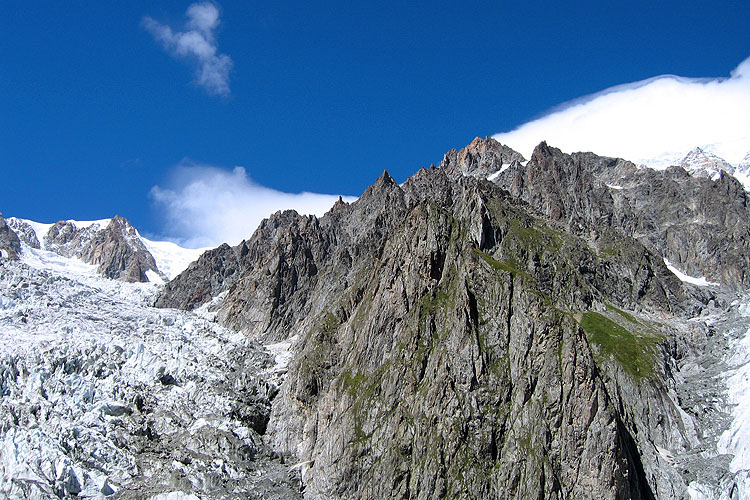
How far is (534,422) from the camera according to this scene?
134 metres

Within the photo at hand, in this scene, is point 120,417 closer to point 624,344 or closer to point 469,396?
point 469,396

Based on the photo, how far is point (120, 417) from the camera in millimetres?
161500

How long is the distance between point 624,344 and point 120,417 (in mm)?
129042

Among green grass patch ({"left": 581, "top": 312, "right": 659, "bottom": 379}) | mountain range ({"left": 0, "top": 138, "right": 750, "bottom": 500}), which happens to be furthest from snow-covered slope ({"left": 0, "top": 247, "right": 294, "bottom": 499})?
green grass patch ({"left": 581, "top": 312, "right": 659, "bottom": 379})

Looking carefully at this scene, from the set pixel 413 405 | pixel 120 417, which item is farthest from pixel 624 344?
pixel 120 417

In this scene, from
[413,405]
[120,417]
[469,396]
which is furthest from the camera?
[120,417]

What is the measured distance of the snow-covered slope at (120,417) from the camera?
137875 mm

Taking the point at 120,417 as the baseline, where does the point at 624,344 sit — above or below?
above

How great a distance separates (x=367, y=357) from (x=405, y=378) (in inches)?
636

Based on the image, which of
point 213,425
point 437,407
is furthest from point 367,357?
point 213,425

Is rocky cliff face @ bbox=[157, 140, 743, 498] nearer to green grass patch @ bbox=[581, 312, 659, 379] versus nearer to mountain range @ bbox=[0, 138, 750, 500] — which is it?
mountain range @ bbox=[0, 138, 750, 500]

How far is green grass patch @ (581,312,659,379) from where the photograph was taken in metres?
168

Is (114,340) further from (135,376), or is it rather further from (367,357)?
(367,357)

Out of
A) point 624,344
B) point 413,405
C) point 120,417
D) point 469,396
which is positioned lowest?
point 120,417
